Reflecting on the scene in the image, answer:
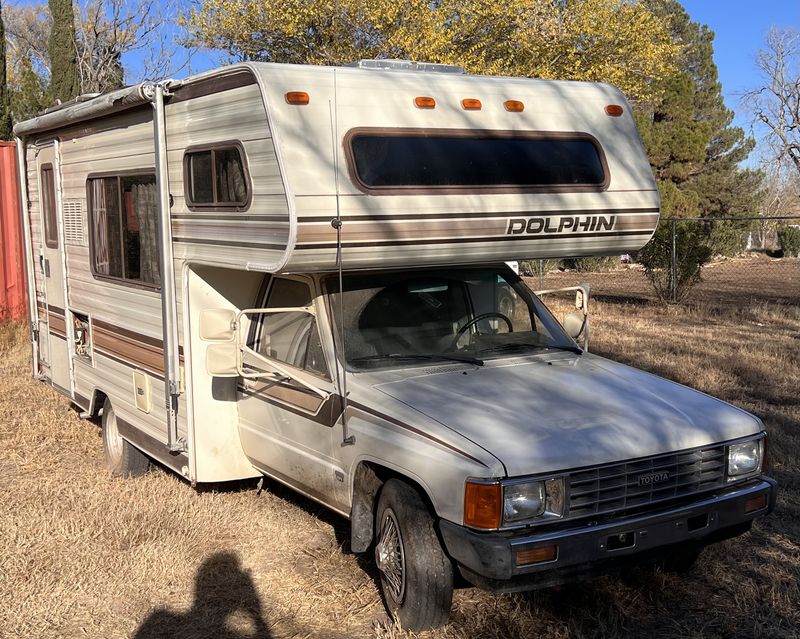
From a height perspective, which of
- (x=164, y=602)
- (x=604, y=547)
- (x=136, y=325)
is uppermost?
(x=136, y=325)

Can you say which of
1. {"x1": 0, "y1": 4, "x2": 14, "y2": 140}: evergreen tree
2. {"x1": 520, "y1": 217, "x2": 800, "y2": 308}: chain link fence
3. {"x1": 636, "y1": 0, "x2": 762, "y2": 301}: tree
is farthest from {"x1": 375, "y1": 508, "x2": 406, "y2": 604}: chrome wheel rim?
{"x1": 636, "y1": 0, "x2": 762, "y2": 301}: tree

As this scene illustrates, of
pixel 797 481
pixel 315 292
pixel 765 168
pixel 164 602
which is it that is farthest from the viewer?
pixel 765 168

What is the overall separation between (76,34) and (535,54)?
30.6ft

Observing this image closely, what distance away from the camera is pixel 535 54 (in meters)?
17.1

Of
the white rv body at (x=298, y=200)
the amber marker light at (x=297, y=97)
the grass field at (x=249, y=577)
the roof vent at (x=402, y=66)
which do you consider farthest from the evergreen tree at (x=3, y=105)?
the amber marker light at (x=297, y=97)

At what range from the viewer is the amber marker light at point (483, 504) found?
3838 millimetres

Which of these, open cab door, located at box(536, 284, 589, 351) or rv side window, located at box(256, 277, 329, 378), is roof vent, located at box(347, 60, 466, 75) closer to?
rv side window, located at box(256, 277, 329, 378)

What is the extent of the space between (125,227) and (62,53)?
42.7ft

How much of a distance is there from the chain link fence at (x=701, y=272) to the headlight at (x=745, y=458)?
30.3ft

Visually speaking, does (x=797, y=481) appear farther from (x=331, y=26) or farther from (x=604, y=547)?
(x=331, y=26)

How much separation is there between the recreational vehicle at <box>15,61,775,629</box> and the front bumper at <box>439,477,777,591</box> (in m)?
0.01

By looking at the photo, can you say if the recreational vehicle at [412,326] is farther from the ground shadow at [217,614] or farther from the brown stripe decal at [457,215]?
the ground shadow at [217,614]

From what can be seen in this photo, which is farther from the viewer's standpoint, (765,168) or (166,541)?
(765,168)

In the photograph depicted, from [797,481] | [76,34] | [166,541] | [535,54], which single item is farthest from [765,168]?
[166,541]
